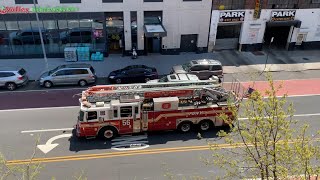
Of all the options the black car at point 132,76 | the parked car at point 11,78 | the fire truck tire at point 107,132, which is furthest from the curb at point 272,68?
the parked car at point 11,78

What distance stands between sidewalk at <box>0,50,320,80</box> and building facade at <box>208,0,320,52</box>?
1.18 meters

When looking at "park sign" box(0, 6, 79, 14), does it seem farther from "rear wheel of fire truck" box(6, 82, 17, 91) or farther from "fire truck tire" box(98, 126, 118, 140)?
"fire truck tire" box(98, 126, 118, 140)

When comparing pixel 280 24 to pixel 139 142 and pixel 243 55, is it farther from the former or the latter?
pixel 139 142

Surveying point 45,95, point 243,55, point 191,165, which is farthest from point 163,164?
point 243,55

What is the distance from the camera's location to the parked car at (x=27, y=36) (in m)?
31.3

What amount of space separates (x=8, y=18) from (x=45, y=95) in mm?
10426

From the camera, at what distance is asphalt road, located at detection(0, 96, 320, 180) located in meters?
17.0

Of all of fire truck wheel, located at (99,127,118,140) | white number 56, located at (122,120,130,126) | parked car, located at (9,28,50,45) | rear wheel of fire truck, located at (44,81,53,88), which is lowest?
fire truck wheel, located at (99,127,118,140)

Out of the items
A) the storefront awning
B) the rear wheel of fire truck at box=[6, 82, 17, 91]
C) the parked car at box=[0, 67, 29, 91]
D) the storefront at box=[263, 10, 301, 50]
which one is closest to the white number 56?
the parked car at box=[0, 67, 29, 91]

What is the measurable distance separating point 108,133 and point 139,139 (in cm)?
195

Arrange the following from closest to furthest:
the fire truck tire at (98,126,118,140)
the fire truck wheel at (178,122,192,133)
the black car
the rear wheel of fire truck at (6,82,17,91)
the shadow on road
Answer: the shadow on road, the fire truck tire at (98,126,118,140), the fire truck wheel at (178,122,192,133), the rear wheel of fire truck at (6,82,17,91), the black car

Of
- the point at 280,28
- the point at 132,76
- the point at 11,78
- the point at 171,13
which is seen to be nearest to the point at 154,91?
the point at 132,76

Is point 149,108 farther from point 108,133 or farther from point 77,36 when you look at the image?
point 77,36

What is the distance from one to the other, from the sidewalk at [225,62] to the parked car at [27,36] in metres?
1.92
